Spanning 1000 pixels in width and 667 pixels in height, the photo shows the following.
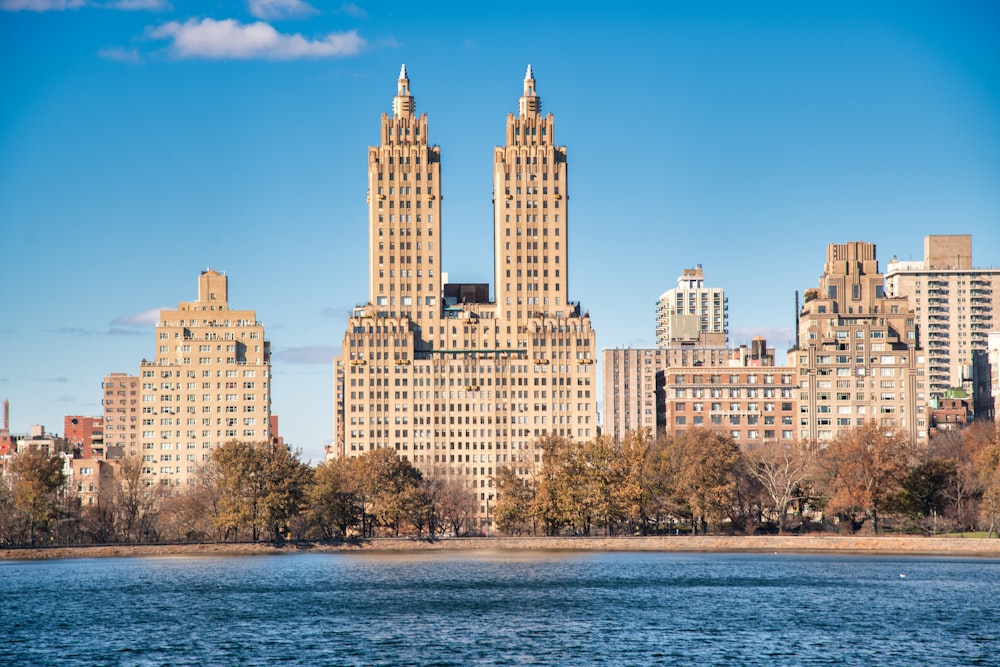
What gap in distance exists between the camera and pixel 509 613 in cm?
12462

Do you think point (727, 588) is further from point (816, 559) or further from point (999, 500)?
point (999, 500)

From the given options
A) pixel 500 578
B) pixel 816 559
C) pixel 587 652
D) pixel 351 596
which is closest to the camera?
pixel 587 652

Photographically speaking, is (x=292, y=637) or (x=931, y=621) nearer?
(x=292, y=637)

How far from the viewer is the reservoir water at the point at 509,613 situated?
326 ft

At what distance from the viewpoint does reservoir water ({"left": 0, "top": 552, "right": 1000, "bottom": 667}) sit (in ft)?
326

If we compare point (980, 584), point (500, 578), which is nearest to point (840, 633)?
point (980, 584)

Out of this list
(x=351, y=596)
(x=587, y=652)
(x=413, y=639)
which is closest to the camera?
(x=587, y=652)

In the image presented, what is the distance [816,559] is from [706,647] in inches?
3459

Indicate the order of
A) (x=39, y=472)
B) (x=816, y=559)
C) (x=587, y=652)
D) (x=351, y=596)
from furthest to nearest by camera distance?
(x=39, y=472), (x=816, y=559), (x=351, y=596), (x=587, y=652)

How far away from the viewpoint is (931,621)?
116m

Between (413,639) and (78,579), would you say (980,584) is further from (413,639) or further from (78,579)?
(78,579)

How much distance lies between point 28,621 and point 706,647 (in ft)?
186

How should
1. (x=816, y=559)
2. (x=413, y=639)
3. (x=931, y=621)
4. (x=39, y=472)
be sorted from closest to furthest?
(x=413, y=639)
(x=931, y=621)
(x=816, y=559)
(x=39, y=472)

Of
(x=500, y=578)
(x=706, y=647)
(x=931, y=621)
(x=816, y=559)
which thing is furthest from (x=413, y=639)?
(x=816, y=559)
